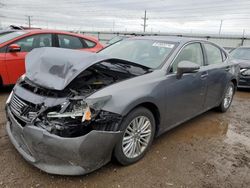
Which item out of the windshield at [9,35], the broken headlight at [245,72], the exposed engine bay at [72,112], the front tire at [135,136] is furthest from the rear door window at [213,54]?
the windshield at [9,35]

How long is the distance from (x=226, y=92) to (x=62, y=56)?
3.57 m

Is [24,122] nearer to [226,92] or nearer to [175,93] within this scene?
[175,93]

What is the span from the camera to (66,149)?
233 centimetres

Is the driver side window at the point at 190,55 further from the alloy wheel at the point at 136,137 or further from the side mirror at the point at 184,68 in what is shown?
A: the alloy wheel at the point at 136,137

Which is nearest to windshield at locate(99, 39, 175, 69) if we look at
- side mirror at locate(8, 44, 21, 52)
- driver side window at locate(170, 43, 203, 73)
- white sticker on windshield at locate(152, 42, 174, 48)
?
white sticker on windshield at locate(152, 42, 174, 48)

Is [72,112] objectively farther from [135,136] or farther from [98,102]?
[135,136]

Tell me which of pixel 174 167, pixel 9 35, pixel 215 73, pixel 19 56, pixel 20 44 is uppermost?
pixel 9 35

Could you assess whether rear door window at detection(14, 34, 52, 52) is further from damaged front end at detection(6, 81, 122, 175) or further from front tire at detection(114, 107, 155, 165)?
front tire at detection(114, 107, 155, 165)

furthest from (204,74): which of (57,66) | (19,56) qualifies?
Result: (19,56)

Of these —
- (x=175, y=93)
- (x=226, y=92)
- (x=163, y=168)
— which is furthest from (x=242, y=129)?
(x=163, y=168)

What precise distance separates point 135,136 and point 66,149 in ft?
3.06

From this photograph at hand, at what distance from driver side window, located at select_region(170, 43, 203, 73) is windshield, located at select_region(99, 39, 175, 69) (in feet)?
0.58

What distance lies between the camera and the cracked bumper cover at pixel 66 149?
2332mm

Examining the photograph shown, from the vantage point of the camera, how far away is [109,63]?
3.35 m
